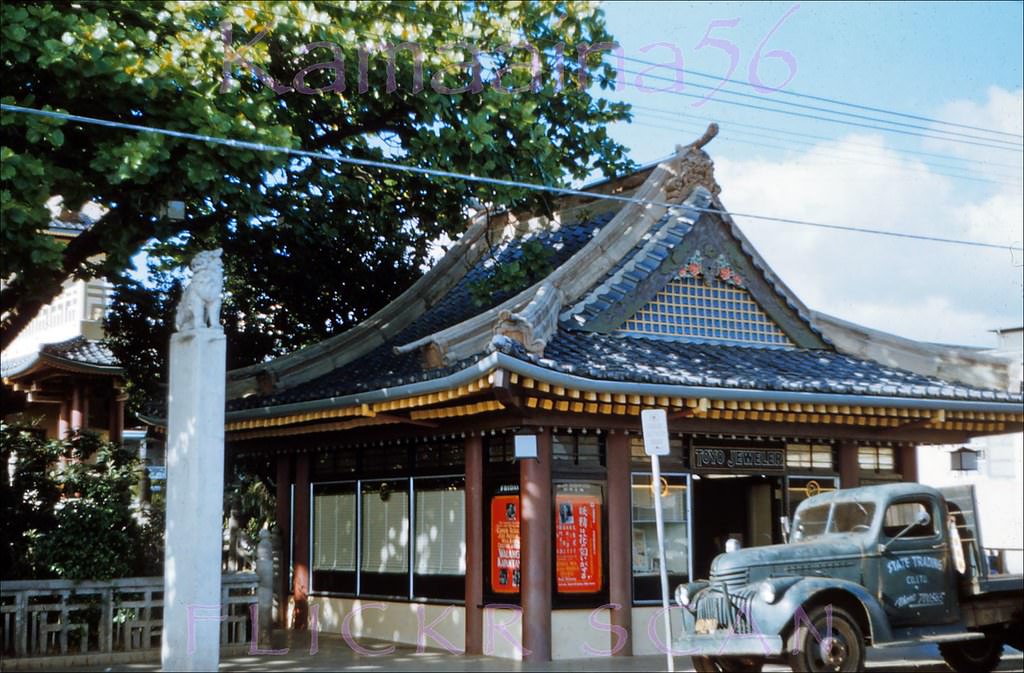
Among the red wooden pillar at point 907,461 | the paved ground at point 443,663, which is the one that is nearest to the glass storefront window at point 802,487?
the red wooden pillar at point 907,461

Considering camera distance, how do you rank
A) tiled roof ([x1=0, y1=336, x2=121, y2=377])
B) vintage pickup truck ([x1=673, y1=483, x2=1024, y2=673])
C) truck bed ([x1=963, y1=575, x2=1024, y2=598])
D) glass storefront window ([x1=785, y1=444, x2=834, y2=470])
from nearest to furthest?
vintage pickup truck ([x1=673, y1=483, x2=1024, y2=673]) → truck bed ([x1=963, y1=575, x2=1024, y2=598]) → glass storefront window ([x1=785, y1=444, x2=834, y2=470]) → tiled roof ([x1=0, y1=336, x2=121, y2=377])

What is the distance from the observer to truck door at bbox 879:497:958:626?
14117mm

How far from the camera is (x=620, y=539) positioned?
1689 cm

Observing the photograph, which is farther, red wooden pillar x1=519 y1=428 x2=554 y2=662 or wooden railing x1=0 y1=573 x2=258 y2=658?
red wooden pillar x1=519 y1=428 x2=554 y2=662

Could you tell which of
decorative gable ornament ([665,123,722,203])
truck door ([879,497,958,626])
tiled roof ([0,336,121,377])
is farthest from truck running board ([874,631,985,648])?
tiled roof ([0,336,121,377])

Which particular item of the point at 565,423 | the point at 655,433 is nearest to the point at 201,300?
the point at 565,423

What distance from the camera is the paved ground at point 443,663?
50.4 feet

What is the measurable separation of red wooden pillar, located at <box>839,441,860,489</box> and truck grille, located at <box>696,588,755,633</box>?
20.0 ft

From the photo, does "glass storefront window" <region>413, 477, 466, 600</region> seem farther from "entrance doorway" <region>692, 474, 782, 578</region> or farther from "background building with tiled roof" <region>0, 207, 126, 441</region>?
"background building with tiled roof" <region>0, 207, 126, 441</region>

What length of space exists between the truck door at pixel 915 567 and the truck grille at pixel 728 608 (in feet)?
5.60

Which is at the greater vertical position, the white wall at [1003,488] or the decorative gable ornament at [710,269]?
the decorative gable ornament at [710,269]

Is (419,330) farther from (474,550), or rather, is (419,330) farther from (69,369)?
(69,369)

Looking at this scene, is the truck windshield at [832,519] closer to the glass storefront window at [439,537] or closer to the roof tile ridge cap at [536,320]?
the roof tile ridge cap at [536,320]

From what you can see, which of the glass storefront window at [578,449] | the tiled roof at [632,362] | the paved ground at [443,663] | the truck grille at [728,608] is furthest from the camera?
the glass storefront window at [578,449]
